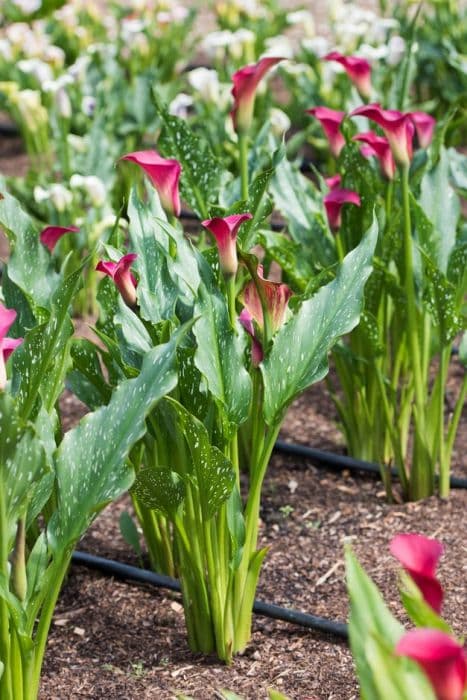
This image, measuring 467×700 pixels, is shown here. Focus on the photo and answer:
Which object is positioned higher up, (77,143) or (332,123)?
(332,123)

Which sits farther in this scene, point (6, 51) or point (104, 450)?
point (6, 51)

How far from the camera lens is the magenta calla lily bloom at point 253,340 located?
62.2 inches

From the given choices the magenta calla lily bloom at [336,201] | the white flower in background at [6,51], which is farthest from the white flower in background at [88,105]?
the magenta calla lily bloom at [336,201]

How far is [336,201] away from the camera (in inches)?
78.0

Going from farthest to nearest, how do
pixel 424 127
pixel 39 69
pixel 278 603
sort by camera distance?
pixel 39 69
pixel 424 127
pixel 278 603

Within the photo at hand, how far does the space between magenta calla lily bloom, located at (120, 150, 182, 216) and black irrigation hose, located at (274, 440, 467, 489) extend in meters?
0.74

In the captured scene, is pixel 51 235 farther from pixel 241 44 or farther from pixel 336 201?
pixel 241 44

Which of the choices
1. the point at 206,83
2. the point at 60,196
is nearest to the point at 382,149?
the point at 60,196

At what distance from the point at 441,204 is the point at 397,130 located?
0.33m

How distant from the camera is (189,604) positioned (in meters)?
1.66

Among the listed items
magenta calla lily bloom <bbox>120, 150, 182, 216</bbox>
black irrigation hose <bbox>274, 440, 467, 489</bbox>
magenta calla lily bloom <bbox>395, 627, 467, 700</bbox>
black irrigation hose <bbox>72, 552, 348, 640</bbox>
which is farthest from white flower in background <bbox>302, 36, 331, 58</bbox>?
magenta calla lily bloom <bbox>395, 627, 467, 700</bbox>

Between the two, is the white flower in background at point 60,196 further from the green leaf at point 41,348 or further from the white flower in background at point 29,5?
the white flower in background at point 29,5

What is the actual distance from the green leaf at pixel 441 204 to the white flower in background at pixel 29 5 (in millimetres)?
2714

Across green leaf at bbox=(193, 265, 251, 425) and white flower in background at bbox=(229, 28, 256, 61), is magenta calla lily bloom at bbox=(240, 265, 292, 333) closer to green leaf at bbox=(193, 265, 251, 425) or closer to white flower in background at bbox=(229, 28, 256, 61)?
green leaf at bbox=(193, 265, 251, 425)
